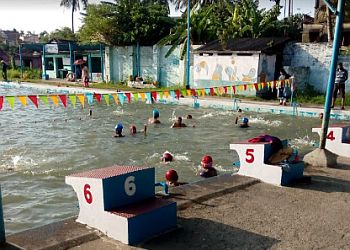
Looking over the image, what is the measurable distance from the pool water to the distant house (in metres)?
4.55

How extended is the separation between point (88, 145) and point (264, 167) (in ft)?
26.6

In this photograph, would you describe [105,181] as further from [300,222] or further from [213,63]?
[213,63]

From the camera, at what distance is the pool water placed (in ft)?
29.1

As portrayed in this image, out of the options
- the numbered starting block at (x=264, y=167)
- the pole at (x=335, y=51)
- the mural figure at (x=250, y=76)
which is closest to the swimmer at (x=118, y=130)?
the numbered starting block at (x=264, y=167)

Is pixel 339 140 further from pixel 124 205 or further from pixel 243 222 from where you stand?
pixel 124 205

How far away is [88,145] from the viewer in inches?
556

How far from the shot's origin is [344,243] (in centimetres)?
517

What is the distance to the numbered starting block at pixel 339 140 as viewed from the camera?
9734 millimetres

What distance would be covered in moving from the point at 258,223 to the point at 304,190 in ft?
6.36

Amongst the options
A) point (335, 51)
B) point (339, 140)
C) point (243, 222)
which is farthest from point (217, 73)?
point (243, 222)

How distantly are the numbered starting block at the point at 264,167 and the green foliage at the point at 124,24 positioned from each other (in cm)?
2692

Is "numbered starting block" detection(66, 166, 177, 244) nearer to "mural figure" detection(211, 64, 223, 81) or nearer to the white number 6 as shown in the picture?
the white number 6

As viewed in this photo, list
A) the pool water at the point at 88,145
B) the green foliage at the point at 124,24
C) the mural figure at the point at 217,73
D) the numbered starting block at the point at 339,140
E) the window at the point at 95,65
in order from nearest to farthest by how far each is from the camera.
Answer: the pool water at the point at 88,145
the numbered starting block at the point at 339,140
the mural figure at the point at 217,73
the green foliage at the point at 124,24
the window at the point at 95,65

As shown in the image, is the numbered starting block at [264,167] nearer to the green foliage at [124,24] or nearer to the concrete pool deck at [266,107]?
the concrete pool deck at [266,107]
